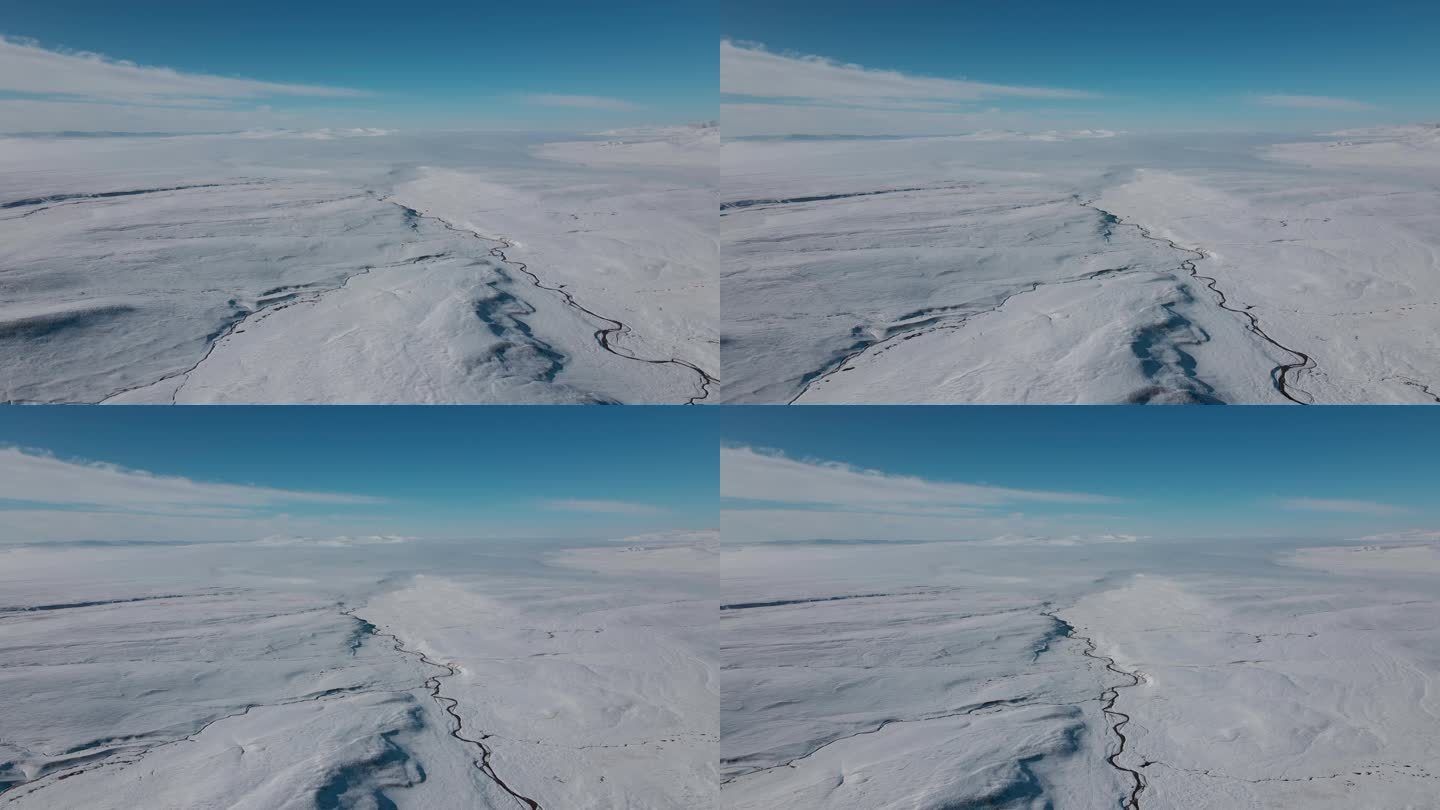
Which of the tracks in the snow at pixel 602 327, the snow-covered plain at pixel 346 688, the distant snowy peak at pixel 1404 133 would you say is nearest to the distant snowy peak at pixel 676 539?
the snow-covered plain at pixel 346 688

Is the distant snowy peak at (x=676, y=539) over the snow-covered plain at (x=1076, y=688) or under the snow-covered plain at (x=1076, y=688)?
over

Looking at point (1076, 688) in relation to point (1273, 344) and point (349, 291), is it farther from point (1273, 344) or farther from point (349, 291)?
point (349, 291)

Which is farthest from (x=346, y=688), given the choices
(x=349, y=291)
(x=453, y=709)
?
(x=349, y=291)

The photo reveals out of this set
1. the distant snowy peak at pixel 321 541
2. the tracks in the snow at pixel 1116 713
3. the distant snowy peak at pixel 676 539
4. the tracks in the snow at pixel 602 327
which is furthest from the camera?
the distant snowy peak at pixel 321 541

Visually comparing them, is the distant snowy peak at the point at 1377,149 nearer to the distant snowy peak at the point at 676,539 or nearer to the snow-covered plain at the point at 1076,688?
the snow-covered plain at the point at 1076,688

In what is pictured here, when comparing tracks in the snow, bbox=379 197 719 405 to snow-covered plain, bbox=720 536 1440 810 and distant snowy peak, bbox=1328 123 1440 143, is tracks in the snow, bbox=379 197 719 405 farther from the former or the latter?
distant snowy peak, bbox=1328 123 1440 143

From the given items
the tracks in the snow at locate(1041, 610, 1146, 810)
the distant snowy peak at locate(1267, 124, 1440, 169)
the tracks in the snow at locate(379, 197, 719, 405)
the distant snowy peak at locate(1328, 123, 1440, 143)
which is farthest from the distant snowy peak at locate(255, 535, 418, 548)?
the distant snowy peak at locate(1328, 123, 1440, 143)

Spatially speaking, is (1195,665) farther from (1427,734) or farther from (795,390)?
(795,390)
